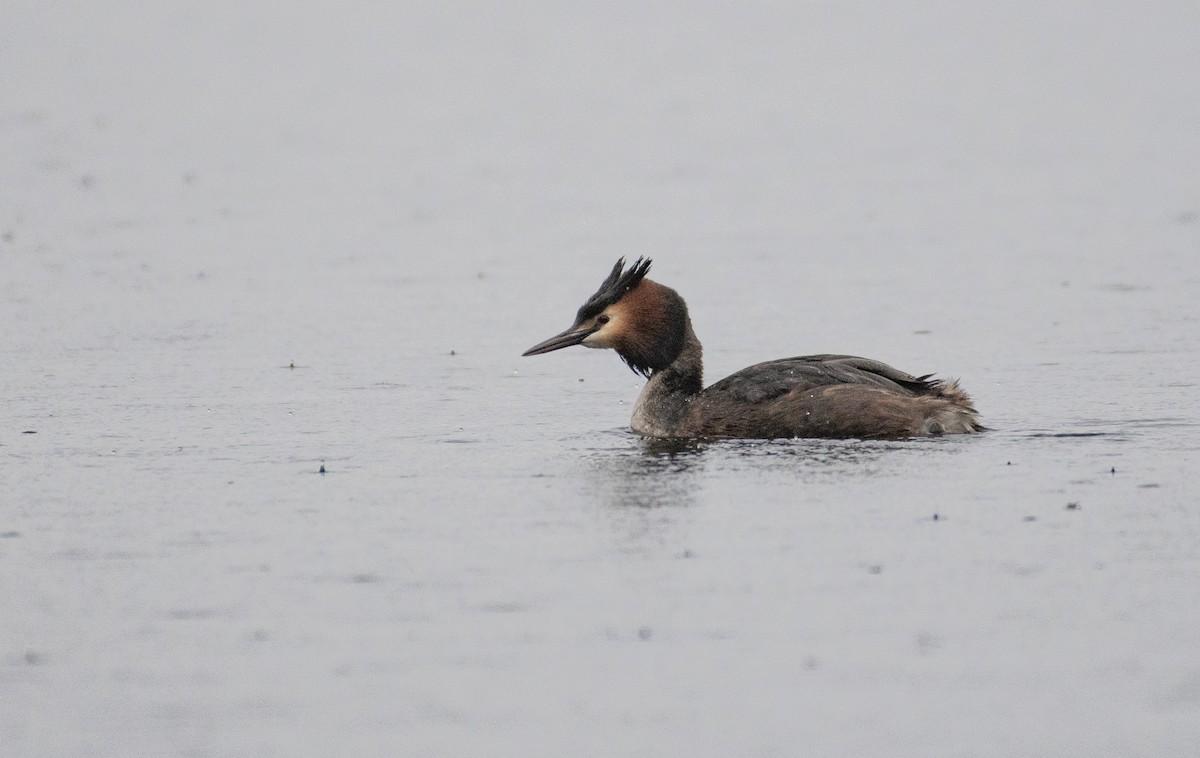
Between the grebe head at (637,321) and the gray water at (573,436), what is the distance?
1.79 ft

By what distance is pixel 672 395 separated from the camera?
11945 millimetres

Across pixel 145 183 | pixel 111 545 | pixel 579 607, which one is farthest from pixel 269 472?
pixel 145 183

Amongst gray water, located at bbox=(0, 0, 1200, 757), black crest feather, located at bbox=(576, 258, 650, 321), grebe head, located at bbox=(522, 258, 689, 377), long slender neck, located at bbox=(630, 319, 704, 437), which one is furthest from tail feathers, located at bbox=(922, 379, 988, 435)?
black crest feather, located at bbox=(576, 258, 650, 321)

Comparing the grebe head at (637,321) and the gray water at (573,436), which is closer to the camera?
the gray water at (573,436)

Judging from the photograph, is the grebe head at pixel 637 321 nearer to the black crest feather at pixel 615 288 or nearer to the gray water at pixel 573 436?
the black crest feather at pixel 615 288

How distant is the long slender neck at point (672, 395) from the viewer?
11711 millimetres

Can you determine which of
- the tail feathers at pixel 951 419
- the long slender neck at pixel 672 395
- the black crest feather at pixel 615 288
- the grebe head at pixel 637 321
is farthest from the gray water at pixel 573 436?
the black crest feather at pixel 615 288

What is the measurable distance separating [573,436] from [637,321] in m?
1.06

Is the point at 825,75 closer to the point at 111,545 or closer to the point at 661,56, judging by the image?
the point at 661,56

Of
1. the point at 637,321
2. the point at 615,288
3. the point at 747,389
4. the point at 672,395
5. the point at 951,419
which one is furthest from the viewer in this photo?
A: the point at 637,321

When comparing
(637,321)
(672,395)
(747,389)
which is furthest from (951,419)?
(637,321)

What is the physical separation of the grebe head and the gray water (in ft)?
1.79

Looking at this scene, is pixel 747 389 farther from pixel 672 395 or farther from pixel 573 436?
pixel 573 436

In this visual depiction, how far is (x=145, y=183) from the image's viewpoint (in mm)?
23516
